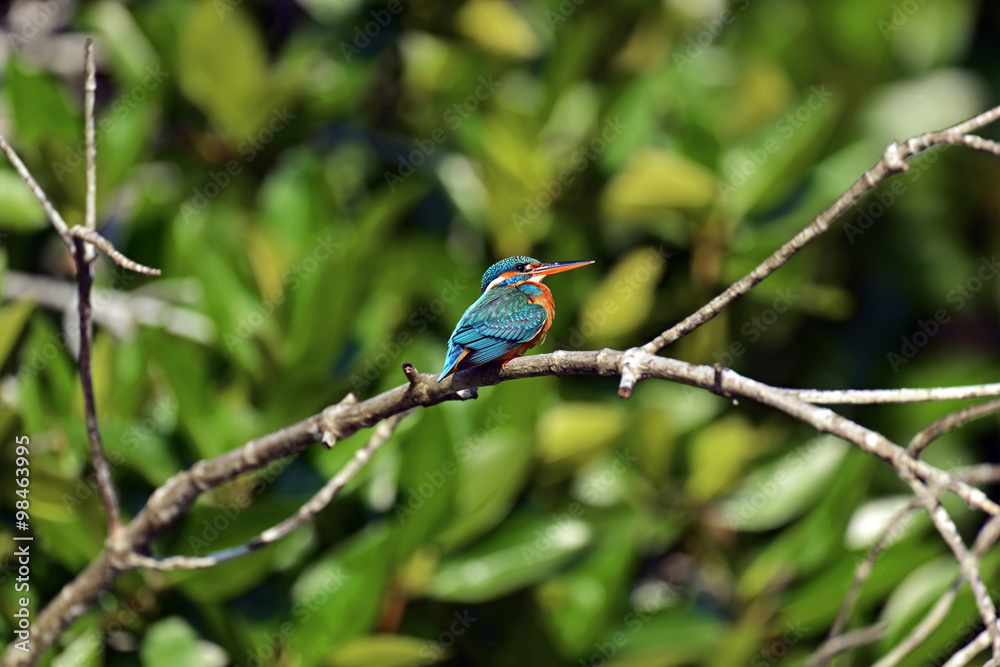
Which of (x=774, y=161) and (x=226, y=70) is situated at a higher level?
(x=226, y=70)

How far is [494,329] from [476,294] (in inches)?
48.1

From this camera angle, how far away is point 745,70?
3459mm

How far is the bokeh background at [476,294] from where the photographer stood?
95.2 inches

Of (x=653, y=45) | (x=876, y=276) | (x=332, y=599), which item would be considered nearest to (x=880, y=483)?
(x=876, y=276)

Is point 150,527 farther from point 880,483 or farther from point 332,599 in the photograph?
point 880,483

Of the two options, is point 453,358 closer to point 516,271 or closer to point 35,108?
point 516,271

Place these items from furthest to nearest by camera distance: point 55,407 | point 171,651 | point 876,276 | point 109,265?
point 876,276 → point 109,265 → point 55,407 → point 171,651

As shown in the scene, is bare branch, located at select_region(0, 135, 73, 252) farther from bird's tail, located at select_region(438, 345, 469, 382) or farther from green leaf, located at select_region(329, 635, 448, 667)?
green leaf, located at select_region(329, 635, 448, 667)

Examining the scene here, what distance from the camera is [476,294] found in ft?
9.40

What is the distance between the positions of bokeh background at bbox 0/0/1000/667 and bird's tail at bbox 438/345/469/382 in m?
0.70

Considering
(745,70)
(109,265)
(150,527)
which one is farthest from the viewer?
(745,70)

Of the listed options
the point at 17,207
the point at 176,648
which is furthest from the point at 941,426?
the point at 17,207

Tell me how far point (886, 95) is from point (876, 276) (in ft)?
2.31

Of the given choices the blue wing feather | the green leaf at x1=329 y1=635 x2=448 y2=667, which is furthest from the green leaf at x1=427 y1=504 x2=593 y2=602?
the blue wing feather
